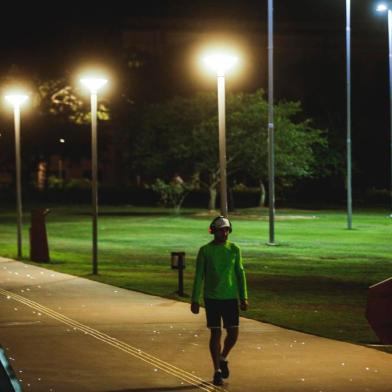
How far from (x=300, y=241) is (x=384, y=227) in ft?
36.6

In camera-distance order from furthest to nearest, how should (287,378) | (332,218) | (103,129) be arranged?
(103,129) < (332,218) < (287,378)

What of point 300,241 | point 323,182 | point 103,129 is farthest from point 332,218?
point 103,129

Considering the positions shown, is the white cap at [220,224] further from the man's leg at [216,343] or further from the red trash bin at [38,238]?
the red trash bin at [38,238]

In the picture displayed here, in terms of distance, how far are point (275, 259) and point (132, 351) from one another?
1744cm

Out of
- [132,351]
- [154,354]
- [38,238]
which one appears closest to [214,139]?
[38,238]

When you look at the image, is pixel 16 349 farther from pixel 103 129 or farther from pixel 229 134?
pixel 103 129

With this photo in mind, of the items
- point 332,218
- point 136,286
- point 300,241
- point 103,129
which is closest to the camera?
point 136,286

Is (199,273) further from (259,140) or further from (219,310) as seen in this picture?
(259,140)

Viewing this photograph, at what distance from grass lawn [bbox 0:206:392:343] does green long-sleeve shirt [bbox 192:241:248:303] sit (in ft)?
11.4

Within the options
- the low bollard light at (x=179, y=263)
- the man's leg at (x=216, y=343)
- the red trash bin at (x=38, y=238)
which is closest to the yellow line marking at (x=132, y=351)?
the man's leg at (x=216, y=343)

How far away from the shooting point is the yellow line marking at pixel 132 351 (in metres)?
10.3

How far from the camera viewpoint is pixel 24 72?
257ft

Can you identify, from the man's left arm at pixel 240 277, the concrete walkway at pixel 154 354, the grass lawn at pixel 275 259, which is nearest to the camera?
the concrete walkway at pixel 154 354

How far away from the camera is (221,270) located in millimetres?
10273
